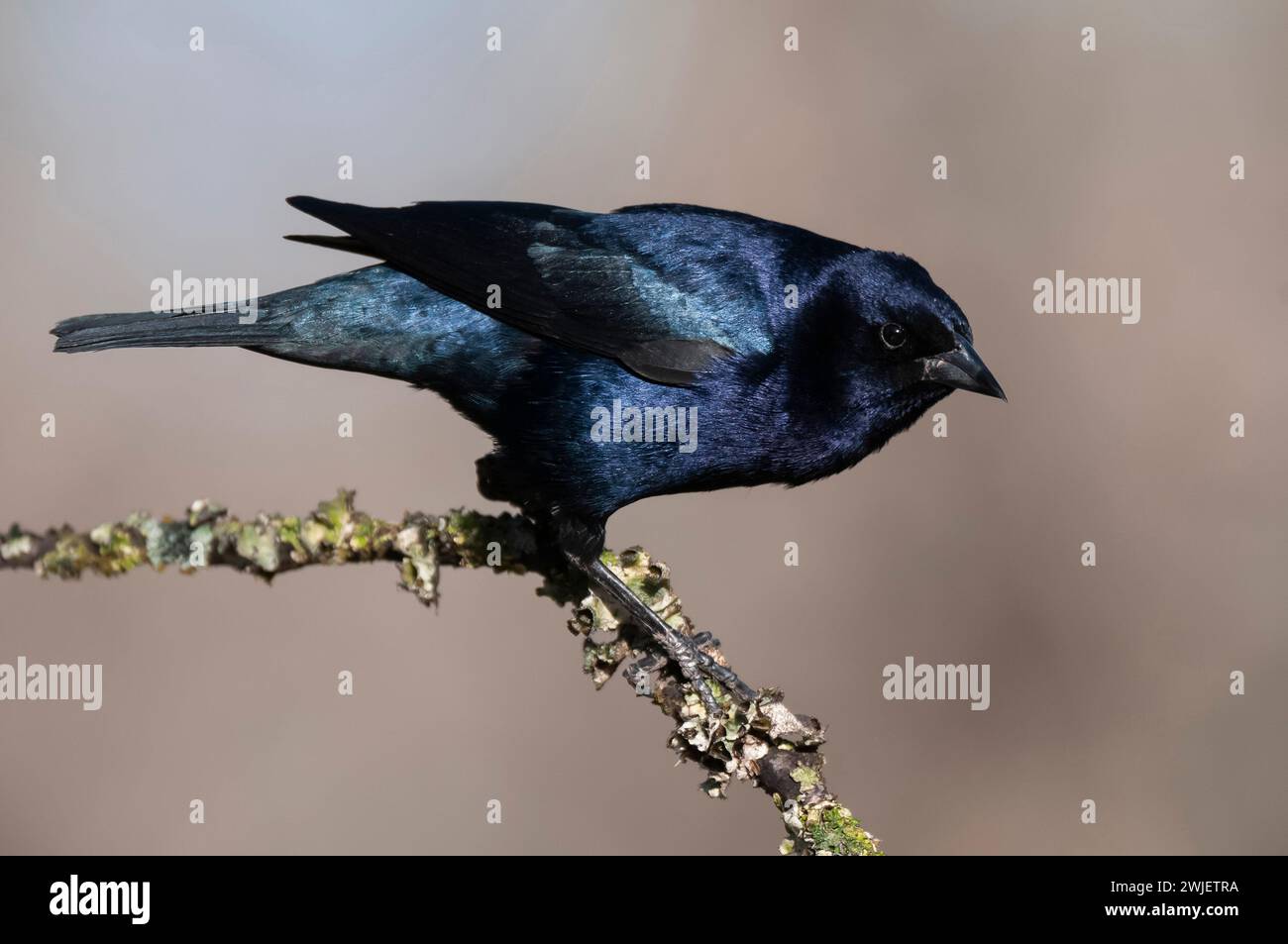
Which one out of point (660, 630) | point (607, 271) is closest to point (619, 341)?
point (607, 271)

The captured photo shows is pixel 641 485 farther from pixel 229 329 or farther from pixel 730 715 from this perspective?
pixel 229 329

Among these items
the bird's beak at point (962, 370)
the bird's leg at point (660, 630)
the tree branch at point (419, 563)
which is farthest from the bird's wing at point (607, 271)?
the tree branch at point (419, 563)

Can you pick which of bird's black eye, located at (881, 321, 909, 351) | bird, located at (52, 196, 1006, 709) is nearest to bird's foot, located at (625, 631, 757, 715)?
bird, located at (52, 196, 1006, 709)

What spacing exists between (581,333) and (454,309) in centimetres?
49

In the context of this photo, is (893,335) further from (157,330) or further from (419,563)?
(157,330)

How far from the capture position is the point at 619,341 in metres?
4.54

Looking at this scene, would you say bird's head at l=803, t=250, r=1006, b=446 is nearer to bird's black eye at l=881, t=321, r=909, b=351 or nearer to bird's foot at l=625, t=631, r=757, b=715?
bird's black eye at l=881, t=321, r=909, b=351

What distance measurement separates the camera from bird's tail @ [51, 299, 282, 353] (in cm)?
444

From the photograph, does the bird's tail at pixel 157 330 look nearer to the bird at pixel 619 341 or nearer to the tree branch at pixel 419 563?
the bird at pixel 619 341

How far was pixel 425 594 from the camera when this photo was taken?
3904mm

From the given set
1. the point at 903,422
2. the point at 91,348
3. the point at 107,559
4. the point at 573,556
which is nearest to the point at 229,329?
the point at 91,348

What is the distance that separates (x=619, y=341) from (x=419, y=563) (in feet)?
3.82

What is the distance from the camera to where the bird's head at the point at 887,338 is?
441 centimetres

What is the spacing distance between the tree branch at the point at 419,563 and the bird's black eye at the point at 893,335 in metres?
1.42
